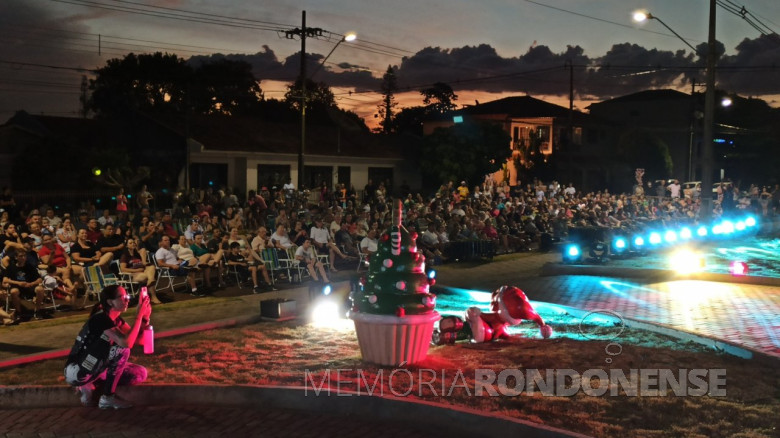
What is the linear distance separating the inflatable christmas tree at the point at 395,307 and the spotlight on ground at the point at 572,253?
36.0 ft

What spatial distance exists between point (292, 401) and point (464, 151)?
36.0 m

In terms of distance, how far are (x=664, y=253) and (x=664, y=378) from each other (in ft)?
49.2

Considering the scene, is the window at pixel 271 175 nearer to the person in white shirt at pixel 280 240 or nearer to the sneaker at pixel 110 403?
the person in white shirt at pixel 280 240

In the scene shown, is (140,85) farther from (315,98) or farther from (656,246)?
(656,246)

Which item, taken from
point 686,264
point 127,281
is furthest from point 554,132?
point 127,281

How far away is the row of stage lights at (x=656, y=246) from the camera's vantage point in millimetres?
18688

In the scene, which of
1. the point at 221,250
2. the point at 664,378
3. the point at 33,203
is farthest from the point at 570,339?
the point at 33,203

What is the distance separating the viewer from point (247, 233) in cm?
1980

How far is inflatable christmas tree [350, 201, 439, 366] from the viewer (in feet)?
28.7

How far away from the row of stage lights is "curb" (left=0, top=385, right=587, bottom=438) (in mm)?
12187

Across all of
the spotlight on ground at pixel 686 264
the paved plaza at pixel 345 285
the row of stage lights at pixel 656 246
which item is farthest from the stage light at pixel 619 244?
the paved plaza at pixel 345 285

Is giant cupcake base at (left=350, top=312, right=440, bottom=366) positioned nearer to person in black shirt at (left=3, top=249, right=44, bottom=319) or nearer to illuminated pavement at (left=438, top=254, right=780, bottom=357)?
illuminated pavement at (left=438, top=254, right=780, bottom=357)

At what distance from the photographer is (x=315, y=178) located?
40781 millimetres

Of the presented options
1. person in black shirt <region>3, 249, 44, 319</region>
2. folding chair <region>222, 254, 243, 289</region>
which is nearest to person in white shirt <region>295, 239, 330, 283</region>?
folding chair <region>222, 254, 243, 289</region>
